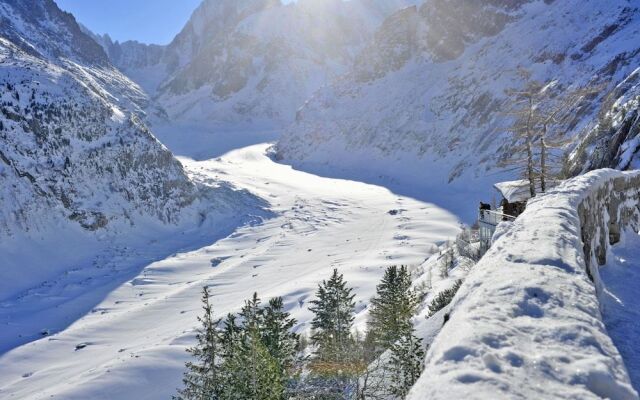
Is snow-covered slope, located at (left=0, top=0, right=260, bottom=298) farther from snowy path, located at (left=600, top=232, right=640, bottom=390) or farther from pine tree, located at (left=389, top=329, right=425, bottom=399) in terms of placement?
snowy path, located at (left=600, top=232, right=640, bottom=390)

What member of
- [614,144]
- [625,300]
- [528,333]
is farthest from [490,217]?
[614,144]

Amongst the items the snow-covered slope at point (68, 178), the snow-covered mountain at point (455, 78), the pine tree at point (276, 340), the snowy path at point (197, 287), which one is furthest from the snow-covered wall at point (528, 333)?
the snow-covered mountain at point (455, 78)

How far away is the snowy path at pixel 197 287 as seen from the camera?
35.9 m

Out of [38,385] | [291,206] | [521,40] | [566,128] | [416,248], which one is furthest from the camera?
[521,40]

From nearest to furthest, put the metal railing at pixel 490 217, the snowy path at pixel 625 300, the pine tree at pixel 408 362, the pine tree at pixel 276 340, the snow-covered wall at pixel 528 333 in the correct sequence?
1. the snow-covered wall at pixel 528 333
2. the snowy path at pixel 625 300
3. the pine tree at pixel 408 362
4. the pine tree at pixel 276 340
5. the metal railing at pixel 490 217

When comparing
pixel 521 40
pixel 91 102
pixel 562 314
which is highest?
pixel 521 40

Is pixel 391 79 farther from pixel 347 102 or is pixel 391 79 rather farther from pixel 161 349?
pixel 161 349

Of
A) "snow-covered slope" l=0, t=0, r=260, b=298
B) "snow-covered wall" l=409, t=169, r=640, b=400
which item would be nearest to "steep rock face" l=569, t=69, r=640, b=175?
"snow-covered wall" l=409, t=169, r=640, b=400

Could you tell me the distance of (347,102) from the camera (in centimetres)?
16962

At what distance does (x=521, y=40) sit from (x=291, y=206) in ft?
246

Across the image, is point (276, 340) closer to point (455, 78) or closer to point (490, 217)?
point (490, 217)

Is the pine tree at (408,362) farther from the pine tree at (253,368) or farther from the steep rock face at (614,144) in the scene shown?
the steep rock face at (614,144)

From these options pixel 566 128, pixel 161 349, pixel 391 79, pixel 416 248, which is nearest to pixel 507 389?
pixel 161 349

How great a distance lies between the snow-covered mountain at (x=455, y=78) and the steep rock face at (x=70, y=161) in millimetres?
61249
